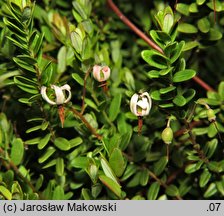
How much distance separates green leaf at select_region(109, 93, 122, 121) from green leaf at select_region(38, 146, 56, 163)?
14 cm

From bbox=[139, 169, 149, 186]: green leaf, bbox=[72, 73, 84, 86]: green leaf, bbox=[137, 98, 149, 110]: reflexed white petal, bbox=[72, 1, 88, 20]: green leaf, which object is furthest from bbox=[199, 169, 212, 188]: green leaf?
bbox=[72, 1, 88, 20]: green leaf

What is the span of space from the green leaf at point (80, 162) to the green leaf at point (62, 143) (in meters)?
0.03

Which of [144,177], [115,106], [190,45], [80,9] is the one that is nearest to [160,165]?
[144,177]

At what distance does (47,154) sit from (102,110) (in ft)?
0.48

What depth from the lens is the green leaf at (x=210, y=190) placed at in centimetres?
109

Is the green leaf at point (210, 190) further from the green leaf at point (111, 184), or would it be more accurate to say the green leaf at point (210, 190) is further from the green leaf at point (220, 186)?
the green leaf at point (111, 184)

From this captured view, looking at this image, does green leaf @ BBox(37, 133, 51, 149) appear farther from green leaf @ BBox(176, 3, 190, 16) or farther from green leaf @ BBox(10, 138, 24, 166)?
green leaf @ BBox(176, 3, 190, 16)

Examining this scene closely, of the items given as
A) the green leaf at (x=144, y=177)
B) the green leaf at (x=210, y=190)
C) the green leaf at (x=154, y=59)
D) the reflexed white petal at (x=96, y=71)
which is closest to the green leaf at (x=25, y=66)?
the reflexed white petal at (x=96, y=71)

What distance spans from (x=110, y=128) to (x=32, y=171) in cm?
22

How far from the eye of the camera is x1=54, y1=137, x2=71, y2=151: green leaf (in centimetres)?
104

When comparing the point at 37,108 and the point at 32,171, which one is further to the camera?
the point at 32,171

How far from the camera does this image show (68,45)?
3.69 ft

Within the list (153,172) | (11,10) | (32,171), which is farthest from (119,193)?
(11,10)

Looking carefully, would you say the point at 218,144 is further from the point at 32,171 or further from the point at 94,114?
the point at 32,171
